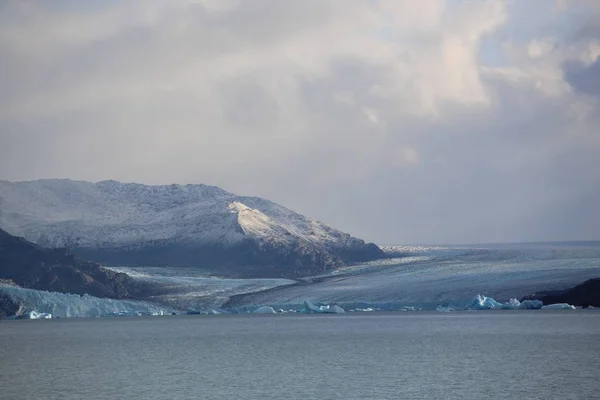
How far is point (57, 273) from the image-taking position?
3201 inches

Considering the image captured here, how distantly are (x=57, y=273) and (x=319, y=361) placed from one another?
51114mm

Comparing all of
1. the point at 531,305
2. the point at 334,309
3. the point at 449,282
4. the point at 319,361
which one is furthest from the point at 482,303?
the point at 319,361

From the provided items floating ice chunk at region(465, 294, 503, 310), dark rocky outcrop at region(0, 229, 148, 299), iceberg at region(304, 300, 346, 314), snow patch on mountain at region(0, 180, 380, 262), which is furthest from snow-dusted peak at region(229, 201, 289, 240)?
floating ice chunk at region(465, 294, 503, 310)

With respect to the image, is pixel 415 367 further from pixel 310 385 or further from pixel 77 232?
pixel 77 232

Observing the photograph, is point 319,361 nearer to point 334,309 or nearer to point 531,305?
point 531,305

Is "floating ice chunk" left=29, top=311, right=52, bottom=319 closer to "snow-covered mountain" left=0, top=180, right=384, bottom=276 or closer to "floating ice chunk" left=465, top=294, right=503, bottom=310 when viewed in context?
"floating ice chunk" left=465, top=294, right=503, bottom=310

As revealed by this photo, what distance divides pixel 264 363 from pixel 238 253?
7399cm

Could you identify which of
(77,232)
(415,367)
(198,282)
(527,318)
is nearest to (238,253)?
(77,232)

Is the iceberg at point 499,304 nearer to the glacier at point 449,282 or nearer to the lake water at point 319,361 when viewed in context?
the glacier at point 449,282

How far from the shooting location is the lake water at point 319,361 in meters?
26.9

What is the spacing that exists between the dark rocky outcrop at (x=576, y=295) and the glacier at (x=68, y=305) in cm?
2903

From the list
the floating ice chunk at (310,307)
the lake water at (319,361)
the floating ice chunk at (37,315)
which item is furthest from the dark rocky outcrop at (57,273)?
the lake water at (319,361)

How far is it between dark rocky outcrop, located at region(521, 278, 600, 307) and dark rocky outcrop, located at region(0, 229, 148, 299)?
33082 mm

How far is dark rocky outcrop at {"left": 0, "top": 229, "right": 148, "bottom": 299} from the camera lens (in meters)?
79.1
